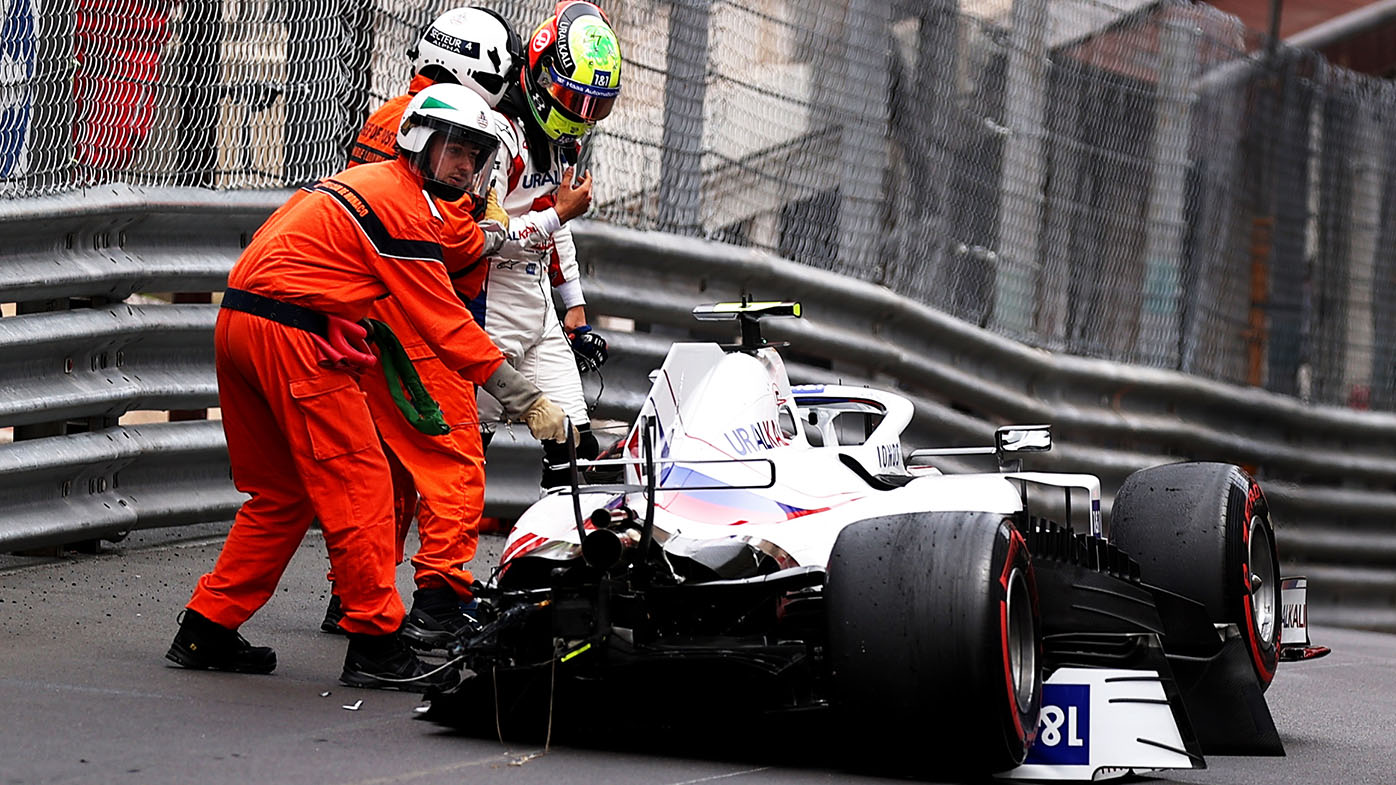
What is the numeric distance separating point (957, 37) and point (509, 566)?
652cm

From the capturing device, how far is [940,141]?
10539 millimetres

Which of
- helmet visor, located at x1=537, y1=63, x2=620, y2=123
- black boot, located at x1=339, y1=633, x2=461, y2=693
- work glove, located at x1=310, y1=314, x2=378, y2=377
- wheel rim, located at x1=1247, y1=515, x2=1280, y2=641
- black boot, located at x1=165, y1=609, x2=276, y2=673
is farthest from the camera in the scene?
helmet visor, located at x1=537, y1=63, x2=620, y2=123

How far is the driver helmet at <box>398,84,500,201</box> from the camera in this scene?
17.8ft

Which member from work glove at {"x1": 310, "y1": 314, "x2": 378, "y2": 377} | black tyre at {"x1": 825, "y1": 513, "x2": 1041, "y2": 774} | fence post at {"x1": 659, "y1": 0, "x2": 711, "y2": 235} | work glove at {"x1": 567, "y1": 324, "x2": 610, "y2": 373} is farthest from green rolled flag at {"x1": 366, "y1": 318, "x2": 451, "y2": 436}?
fence post at {"x1": 659, "y1": 0, "x2": 711, "y2": 235}

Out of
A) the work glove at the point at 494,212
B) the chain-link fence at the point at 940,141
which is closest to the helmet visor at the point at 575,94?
the work glove at the point at 494,212

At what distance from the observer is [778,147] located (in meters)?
9.61

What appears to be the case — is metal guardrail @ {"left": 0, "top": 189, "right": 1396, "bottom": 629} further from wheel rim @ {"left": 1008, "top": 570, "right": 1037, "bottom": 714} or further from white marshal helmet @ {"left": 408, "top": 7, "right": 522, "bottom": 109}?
wheel rim @ {"left": 1008, "top": 570, "right": 1037, "bottom": 714}

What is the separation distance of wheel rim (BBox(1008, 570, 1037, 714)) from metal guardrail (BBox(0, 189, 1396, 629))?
381cm

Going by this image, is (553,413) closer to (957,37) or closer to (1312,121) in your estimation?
(957,37)

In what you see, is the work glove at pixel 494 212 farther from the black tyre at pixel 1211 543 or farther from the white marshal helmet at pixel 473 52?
the black tyre at pixel 1211 543

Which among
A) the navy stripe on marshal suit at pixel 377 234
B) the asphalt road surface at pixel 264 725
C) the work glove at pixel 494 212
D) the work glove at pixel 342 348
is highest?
the work glove at pixel 494 212

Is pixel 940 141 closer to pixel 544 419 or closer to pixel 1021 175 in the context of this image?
pixel 1021 175

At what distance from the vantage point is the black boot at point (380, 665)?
212 inches

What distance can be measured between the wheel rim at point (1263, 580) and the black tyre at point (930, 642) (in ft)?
5.90
